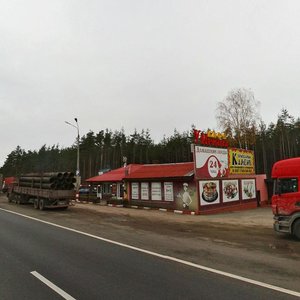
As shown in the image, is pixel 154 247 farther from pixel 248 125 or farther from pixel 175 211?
pixel 248 125

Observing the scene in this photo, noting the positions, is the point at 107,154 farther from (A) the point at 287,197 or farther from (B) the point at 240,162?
(A) the point at 287,197

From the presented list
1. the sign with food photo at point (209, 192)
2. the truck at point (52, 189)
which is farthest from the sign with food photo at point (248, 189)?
the truck at point (52, 189)

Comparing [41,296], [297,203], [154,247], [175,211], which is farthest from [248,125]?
[41,296]

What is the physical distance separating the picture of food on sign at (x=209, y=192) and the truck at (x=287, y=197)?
1177 cm

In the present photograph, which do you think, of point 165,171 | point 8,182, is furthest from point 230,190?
point 8,182

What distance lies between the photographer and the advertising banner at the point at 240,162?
30041 millimetres

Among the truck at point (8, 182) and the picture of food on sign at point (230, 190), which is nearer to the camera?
the picture of food on sign at point (230, 190)

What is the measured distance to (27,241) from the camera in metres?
11.9

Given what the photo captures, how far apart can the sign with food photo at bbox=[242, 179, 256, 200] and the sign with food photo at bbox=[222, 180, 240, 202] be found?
117cm

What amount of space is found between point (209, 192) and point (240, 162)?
249 inches

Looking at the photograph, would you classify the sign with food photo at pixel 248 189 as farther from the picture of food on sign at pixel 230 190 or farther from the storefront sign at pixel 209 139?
the storefront sign at pixel 209 139

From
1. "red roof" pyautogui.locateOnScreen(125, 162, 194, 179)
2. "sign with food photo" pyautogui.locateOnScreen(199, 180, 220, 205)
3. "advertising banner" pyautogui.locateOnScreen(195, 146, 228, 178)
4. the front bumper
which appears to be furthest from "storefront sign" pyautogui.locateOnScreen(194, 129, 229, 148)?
the front bumper

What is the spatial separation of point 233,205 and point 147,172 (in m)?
8.25

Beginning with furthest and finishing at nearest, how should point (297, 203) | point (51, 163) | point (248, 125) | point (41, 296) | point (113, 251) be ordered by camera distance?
point (51, 163), point (248, 125), point (297, 203), point (113, 251), point (41, 296)
